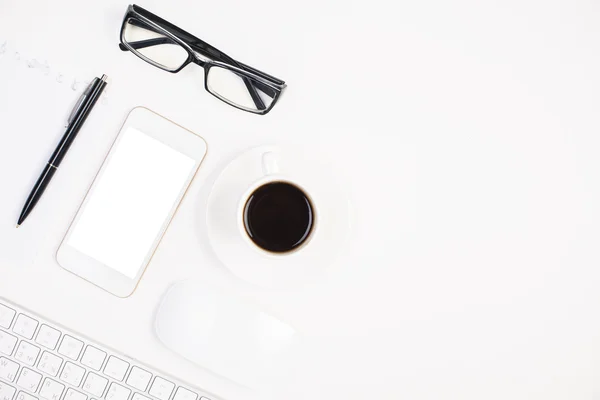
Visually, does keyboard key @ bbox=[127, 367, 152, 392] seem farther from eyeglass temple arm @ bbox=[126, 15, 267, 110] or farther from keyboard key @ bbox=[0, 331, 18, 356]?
eyeglass temple arm @ bbox=[126, 15, 267, 110]

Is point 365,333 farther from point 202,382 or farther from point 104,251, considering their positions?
point 104,251

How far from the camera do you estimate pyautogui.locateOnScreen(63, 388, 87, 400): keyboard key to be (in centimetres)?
77

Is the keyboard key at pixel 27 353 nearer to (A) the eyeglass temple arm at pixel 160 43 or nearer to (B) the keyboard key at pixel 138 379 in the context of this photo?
(B) the keyboard key at pixel 138 379

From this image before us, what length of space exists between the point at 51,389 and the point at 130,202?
1.07ft

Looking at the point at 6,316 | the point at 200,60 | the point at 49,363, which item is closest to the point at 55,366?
the point at 49,363

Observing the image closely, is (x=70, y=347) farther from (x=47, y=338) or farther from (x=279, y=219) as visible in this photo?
(x=279, y=219)

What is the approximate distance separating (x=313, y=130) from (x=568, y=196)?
46 centimetres

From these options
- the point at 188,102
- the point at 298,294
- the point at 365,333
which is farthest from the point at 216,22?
the point at 365,333

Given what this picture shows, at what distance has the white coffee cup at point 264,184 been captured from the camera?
713mm

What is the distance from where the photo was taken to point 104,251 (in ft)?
2.56

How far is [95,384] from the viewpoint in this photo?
30.3 inches

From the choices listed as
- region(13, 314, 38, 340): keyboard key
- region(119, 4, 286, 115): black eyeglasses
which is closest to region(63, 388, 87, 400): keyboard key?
region(13, 314, 38, 340): keyboard key

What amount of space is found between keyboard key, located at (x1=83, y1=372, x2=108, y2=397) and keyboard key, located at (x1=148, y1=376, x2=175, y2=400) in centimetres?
8

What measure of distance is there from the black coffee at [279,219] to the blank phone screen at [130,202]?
0.43 feet
